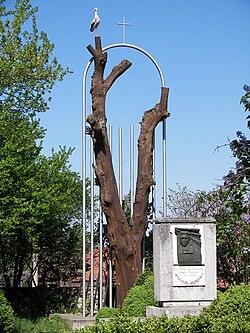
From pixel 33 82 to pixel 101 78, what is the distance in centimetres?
314

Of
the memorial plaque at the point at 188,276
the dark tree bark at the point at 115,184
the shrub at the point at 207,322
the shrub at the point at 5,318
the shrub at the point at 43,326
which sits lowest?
the shrub at the point at 43,326

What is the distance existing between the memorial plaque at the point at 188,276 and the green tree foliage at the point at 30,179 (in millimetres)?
6004

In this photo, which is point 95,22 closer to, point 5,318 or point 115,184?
point 115,184

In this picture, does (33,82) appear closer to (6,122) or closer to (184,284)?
(6,122)

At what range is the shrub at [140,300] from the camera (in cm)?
1411

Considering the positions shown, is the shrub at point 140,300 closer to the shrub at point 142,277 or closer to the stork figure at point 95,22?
the shrub at point 142,277

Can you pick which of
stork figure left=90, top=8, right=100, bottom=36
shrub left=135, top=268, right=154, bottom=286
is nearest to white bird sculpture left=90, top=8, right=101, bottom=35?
stork figure left=90, top=8, right=100, bottom=36

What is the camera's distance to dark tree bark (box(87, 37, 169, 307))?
17312mm

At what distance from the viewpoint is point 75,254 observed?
22.0 m

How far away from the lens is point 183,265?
13.1m

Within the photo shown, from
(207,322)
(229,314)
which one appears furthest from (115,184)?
(207,322)

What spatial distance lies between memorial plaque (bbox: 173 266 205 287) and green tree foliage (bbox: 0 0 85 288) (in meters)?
6.00

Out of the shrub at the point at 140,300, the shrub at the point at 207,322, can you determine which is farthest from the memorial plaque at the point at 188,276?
the shrub at the point at 207,322

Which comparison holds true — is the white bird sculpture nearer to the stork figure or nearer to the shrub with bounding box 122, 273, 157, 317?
the stork figure
